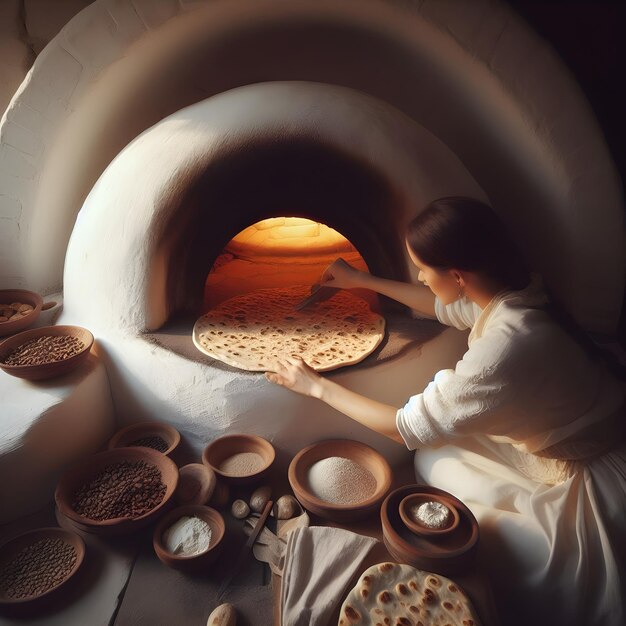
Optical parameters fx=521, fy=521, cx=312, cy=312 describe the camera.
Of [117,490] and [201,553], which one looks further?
[117,490]

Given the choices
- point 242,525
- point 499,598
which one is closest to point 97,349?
point 242,525

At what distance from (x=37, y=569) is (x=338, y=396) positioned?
104 centimetres

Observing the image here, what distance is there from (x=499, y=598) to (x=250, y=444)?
3.15 feet

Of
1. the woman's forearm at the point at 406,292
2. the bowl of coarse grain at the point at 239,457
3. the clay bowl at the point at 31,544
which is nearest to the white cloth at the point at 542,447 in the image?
the woman's forearm at the point at 406,292

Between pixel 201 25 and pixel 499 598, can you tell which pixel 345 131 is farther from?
pixel 499 598

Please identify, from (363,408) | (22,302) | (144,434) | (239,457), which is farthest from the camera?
(22,302)

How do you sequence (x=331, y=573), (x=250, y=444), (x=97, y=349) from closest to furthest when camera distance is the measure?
(x=331, y=573) < (x=250, y=444) < (x=97, y=349)

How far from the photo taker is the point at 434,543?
1.48m

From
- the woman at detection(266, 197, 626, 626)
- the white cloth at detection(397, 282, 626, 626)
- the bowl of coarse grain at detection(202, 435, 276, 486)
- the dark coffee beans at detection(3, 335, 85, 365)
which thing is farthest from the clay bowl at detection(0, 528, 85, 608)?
the white cloth at detection(397, 282, 626, 626)

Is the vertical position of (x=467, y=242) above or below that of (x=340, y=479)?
above

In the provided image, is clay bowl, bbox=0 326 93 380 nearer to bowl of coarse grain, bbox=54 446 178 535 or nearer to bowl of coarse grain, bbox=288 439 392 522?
bowl of coarse grain, bbox=54 446 178 535

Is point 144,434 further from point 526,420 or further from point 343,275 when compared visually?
point 526,420

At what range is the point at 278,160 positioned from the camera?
2025 mm

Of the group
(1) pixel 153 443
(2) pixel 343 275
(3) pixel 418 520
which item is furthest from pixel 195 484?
(2) pixel 343 275
